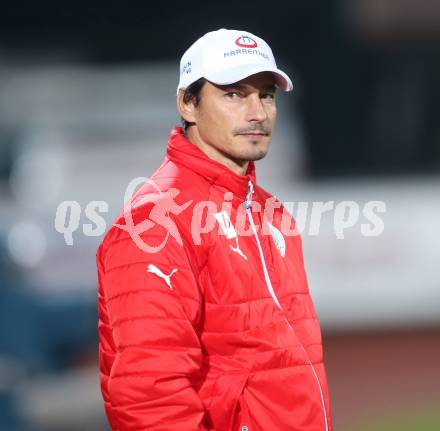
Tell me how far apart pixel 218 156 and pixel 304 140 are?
5.96 meters

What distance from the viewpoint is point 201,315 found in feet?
6.48

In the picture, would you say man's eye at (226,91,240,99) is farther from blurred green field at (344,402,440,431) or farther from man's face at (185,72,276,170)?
blurred green field at (344,402,440,431)

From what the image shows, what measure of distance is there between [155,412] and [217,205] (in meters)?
0.45

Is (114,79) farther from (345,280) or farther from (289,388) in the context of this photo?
(289,388)

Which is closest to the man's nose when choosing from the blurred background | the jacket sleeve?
the jacket sleeve

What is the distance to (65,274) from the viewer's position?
20.1 ft

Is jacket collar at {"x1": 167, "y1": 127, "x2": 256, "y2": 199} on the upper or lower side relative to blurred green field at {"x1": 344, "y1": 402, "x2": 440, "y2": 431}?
upper

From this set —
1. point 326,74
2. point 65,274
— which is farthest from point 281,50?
point 65,274

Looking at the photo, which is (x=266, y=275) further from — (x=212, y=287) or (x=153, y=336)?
(x=153, y=336)

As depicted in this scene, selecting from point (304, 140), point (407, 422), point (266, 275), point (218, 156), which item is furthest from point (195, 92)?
point (304, 140)

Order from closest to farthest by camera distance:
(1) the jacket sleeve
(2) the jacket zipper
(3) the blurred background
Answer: (1) the jacket sleeve
(2) the jacket zipper
(3) the blurred background

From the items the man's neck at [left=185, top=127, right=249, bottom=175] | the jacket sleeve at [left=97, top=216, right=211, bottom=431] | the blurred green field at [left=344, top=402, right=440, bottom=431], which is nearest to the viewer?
the jacket sleeve at [left=97, top=216, right=211, bottom=431]

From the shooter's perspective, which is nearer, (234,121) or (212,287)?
(212,287)

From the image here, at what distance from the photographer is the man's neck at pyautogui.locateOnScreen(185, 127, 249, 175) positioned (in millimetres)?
2166
